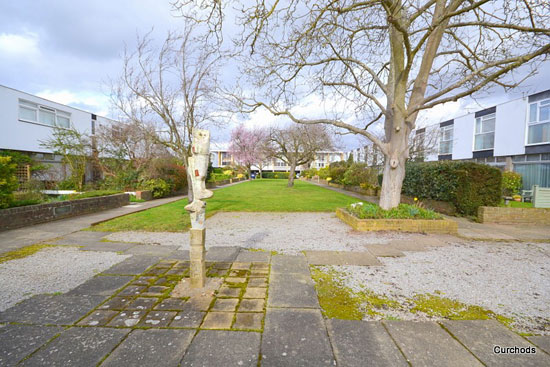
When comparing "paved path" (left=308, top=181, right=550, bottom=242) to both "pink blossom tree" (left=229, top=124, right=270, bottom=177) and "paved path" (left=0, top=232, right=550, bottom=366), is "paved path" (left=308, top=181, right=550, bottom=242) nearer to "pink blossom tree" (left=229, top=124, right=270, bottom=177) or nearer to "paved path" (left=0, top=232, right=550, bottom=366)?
"paved path" (left=0, top=232, right=550, bottom=366)

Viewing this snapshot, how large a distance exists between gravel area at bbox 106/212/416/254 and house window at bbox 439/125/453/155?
79.9ft

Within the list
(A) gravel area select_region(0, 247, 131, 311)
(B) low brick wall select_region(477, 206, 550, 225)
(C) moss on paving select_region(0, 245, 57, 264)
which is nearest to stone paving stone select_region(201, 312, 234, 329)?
(A) gravel area select_region(0, 247, 131, 311)

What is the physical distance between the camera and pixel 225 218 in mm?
8609

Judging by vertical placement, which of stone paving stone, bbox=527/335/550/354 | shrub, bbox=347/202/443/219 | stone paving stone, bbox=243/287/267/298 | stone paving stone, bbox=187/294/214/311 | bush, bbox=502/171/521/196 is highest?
bush, bbox=502/171/521/196

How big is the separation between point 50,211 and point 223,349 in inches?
335

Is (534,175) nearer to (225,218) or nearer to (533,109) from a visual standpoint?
(533,109)

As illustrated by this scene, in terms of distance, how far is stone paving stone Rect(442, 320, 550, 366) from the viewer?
2062 millimetres

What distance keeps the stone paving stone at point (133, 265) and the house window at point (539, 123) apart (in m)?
22.5

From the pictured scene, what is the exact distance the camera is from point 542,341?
A: 2.33 metres

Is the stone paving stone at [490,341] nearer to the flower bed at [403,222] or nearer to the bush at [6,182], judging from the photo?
the flower bed at [403,222]

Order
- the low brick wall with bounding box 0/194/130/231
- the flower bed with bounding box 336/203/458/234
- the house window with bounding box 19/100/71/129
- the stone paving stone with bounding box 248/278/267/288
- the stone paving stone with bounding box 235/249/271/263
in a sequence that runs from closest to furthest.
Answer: the stone paving stone with bounding box 248/278/267/288 < the stone paving stone with bounding box 235/249/271/263 < the low brick wall with bounding box 0/194/130/231 < the flower bed with bounding box 336/203/458/234 < the house window with bounding box 19/100/71/129

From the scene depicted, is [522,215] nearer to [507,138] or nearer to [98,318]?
[98,318]

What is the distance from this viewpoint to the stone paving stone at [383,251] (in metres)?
4.79

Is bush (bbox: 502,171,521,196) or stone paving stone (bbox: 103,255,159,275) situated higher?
bush (bbox: 502,171,521,196)
